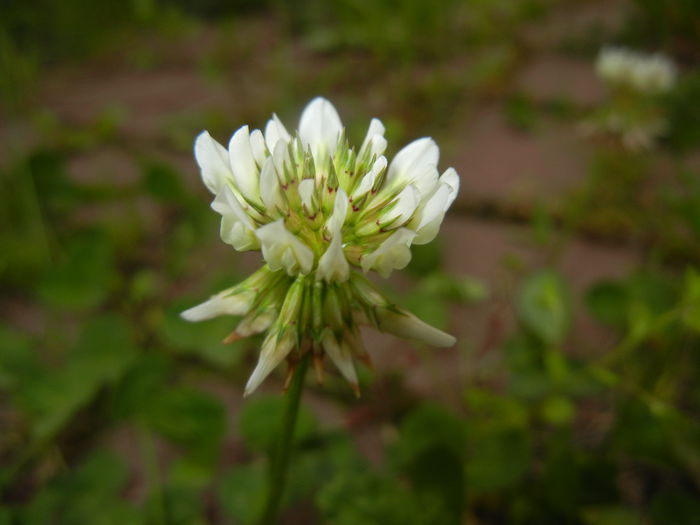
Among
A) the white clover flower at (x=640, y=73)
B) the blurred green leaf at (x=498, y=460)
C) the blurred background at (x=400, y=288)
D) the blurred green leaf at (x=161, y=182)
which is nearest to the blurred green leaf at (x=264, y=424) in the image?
the blurred background at (x=400, y=288)

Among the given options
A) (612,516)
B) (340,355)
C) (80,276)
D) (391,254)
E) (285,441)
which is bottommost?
(612,516)

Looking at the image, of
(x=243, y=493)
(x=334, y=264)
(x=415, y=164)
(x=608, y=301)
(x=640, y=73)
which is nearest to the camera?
(x=334, y=264)

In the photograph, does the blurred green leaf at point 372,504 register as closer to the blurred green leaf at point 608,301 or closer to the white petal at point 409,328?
the white petal at point 409,328

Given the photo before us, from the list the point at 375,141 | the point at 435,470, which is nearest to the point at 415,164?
the point at 375,141

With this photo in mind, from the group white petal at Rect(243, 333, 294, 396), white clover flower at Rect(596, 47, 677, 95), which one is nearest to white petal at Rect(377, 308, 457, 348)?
white petal at Rect(243, 333, 294, 396)

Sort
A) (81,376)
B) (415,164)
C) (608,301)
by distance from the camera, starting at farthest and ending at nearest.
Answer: (608,301)
(81,376)
(415,164)

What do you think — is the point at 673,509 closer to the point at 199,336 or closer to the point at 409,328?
the point at 409,328

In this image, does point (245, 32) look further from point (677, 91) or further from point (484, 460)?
point (484, 460)

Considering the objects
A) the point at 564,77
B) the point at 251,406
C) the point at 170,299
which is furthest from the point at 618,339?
the point at 564,77
